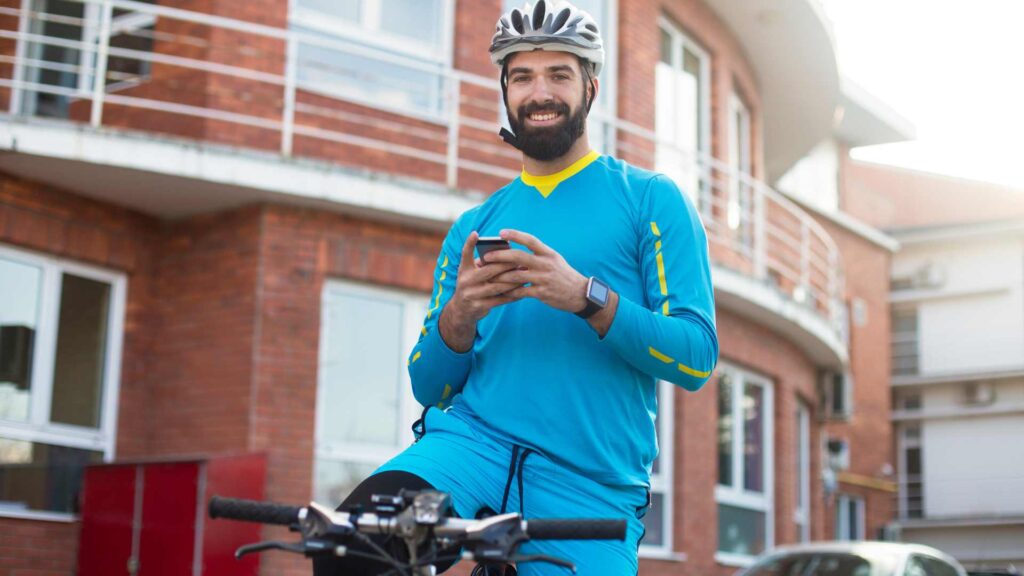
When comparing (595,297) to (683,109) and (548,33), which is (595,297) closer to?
(548,33)

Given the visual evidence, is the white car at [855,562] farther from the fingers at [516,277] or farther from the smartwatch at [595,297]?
the fingers at [516,277]

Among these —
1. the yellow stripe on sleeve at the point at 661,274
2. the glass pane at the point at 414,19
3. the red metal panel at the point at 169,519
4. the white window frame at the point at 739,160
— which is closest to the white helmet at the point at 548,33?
the yellow stripe on sleeve at the point at 661,274

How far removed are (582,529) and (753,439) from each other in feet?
54.8

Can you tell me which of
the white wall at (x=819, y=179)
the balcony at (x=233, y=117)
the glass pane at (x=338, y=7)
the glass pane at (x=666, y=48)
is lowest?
the balcony at (x=233, y=117)

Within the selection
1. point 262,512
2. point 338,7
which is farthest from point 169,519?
point 262,512

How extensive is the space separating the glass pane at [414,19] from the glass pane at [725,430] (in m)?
5.97

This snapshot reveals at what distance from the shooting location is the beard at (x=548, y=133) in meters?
3.12

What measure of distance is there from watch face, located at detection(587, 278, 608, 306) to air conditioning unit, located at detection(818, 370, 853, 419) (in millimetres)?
19619

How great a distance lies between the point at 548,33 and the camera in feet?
10.1

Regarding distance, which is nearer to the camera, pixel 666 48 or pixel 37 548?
pixel 37 548

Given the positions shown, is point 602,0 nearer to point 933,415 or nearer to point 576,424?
point 576,424

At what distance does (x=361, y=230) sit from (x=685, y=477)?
5.42m

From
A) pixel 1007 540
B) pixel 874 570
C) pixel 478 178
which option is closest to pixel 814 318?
pixel 874 570

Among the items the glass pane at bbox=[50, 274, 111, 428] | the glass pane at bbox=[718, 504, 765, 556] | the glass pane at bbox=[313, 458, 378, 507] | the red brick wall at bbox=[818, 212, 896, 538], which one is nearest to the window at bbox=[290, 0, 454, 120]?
the glass pane at bbox=[50, 274, 111, 428]
